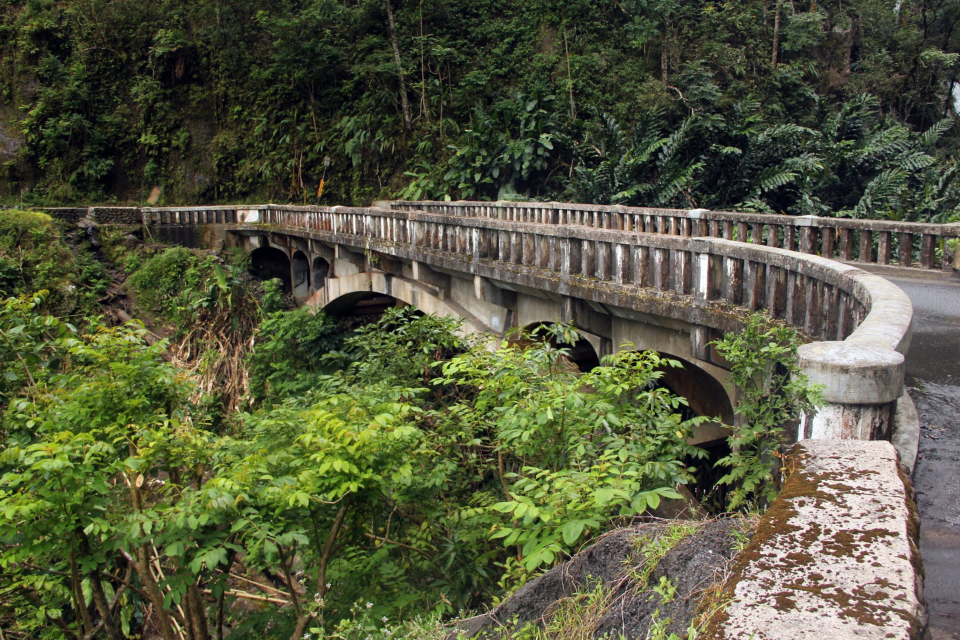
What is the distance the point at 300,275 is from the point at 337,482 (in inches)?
703

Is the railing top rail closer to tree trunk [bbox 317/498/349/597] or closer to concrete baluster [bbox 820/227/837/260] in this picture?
concrete baluster [bbox 820/227/837/260]

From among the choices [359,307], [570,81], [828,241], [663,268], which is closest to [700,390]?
[828,241]

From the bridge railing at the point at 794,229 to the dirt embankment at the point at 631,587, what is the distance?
21.2ft

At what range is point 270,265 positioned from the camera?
24531mm

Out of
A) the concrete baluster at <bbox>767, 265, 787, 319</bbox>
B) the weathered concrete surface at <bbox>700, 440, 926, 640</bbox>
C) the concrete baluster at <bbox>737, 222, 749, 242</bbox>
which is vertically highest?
the concrete baluster at <bbox>737, 222, 749, 242</bbox>

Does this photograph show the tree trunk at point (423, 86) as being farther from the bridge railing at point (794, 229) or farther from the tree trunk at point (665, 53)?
the bridge railing at point (794, 229)

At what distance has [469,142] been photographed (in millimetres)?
24062

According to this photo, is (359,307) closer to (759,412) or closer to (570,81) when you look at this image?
(570,81)

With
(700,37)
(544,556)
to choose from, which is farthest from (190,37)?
(544,556)

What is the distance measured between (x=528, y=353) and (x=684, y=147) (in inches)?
625

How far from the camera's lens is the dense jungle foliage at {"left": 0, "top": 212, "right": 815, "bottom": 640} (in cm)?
431

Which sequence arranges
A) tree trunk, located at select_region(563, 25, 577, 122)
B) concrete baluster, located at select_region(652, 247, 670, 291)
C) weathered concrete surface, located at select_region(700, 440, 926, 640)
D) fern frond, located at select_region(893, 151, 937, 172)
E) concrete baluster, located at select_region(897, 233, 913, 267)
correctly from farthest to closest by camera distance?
tree trunk, located at select_region(563, 25, 577, 122) < fern frond, located at select_region(893, 151, 937, 172) < concrete baluster, located at select_region(897, 233, 913, 267) < concrete baluster, located at select_region(652, 247, 670, 291) < weathered concrete surface, located at select_region(700, 440, 926, 640)

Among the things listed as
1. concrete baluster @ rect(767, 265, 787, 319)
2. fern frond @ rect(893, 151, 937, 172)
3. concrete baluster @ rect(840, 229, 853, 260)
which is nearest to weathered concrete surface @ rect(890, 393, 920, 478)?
concrete baluster @ rect(767, 265, 787, 319)

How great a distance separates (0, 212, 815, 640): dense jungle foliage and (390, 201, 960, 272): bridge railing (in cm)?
395
